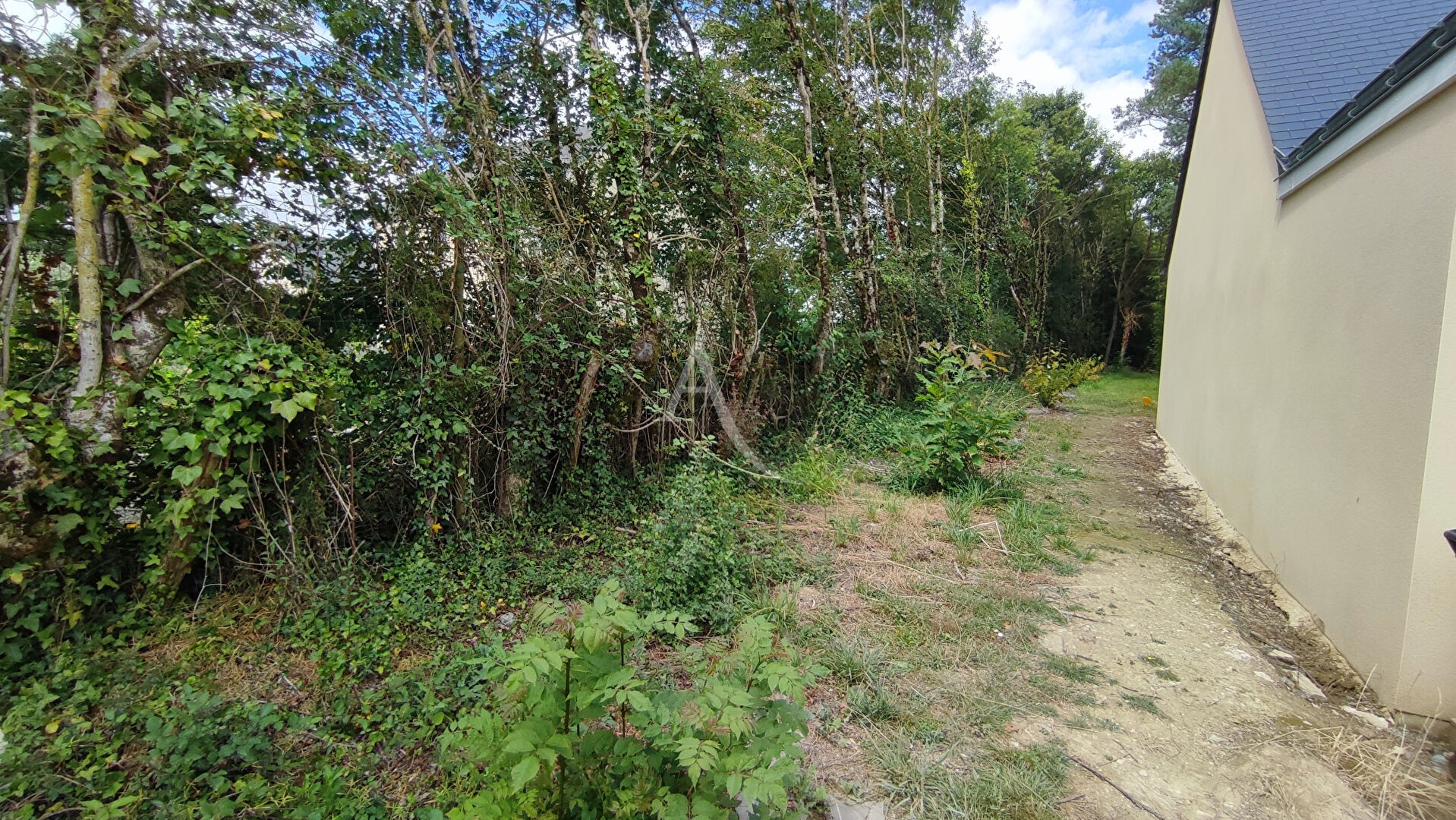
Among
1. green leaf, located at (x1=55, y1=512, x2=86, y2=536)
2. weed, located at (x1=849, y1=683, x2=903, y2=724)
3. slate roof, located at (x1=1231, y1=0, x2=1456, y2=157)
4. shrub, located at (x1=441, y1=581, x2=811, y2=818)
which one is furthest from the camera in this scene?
slate roof, located at (x1=1231, y1=0, x2=1456, y2=157)

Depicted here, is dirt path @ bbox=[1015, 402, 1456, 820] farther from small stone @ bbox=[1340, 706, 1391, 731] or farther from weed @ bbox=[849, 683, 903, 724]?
weed @ bbox=[849, 683, 903, 724]

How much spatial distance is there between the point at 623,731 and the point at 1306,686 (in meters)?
3.40

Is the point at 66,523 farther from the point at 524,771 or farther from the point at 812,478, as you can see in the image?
the point at 812,478

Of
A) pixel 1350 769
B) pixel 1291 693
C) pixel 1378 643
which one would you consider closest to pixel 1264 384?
pixel 1378 643

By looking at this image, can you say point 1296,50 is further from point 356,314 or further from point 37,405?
point 37,405

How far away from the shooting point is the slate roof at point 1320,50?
4.38m

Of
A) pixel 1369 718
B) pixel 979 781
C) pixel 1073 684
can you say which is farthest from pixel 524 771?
pixel 1369 718

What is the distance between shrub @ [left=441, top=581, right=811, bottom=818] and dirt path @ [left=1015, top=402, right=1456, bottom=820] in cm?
129

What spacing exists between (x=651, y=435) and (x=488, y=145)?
8.26ft

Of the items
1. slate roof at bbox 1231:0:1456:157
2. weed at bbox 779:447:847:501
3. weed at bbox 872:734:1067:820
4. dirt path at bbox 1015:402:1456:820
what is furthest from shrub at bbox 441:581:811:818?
slate roof at bbox 1231:0:1456:157

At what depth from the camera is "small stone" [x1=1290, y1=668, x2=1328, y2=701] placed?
279cm

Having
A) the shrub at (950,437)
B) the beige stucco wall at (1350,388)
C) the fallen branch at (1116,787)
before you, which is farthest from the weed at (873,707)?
the shrub at (950,437)

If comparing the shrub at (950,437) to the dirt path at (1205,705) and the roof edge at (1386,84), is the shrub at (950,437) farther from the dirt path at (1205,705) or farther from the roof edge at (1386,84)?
the roof edge at (1386,84)

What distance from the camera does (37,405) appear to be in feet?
7.44
